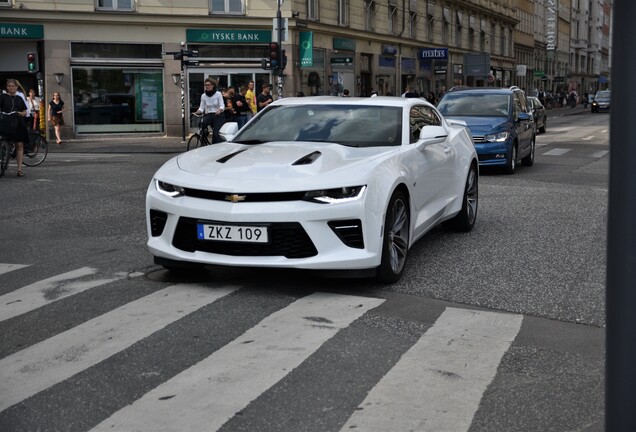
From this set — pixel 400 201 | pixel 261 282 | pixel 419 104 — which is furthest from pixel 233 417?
pixel 419 104

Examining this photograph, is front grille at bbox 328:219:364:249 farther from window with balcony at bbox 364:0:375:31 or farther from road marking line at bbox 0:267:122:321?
window with balcony at bbox 364:0:375:31

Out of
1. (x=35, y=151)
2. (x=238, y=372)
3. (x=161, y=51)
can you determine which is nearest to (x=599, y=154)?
(x=35, y=151)

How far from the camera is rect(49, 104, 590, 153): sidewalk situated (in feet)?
85.3

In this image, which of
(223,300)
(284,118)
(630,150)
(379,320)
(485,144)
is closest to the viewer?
(630,150)

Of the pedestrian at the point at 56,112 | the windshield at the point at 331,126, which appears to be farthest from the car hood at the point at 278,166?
the pedestrian at the point at 56,112

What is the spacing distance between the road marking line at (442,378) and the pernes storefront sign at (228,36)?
29.1m

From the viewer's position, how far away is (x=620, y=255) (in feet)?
7.43

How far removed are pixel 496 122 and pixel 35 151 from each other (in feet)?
32.2

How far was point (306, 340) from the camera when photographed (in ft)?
16.3

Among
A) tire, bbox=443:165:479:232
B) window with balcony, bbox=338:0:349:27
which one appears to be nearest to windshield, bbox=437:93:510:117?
tire, bbox=443:165:479:232

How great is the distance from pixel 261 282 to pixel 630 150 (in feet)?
14.9

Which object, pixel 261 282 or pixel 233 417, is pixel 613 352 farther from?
pixel 261 282

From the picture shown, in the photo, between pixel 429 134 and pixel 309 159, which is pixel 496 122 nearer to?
pixel 429 134

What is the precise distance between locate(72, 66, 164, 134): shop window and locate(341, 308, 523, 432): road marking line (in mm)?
28471
